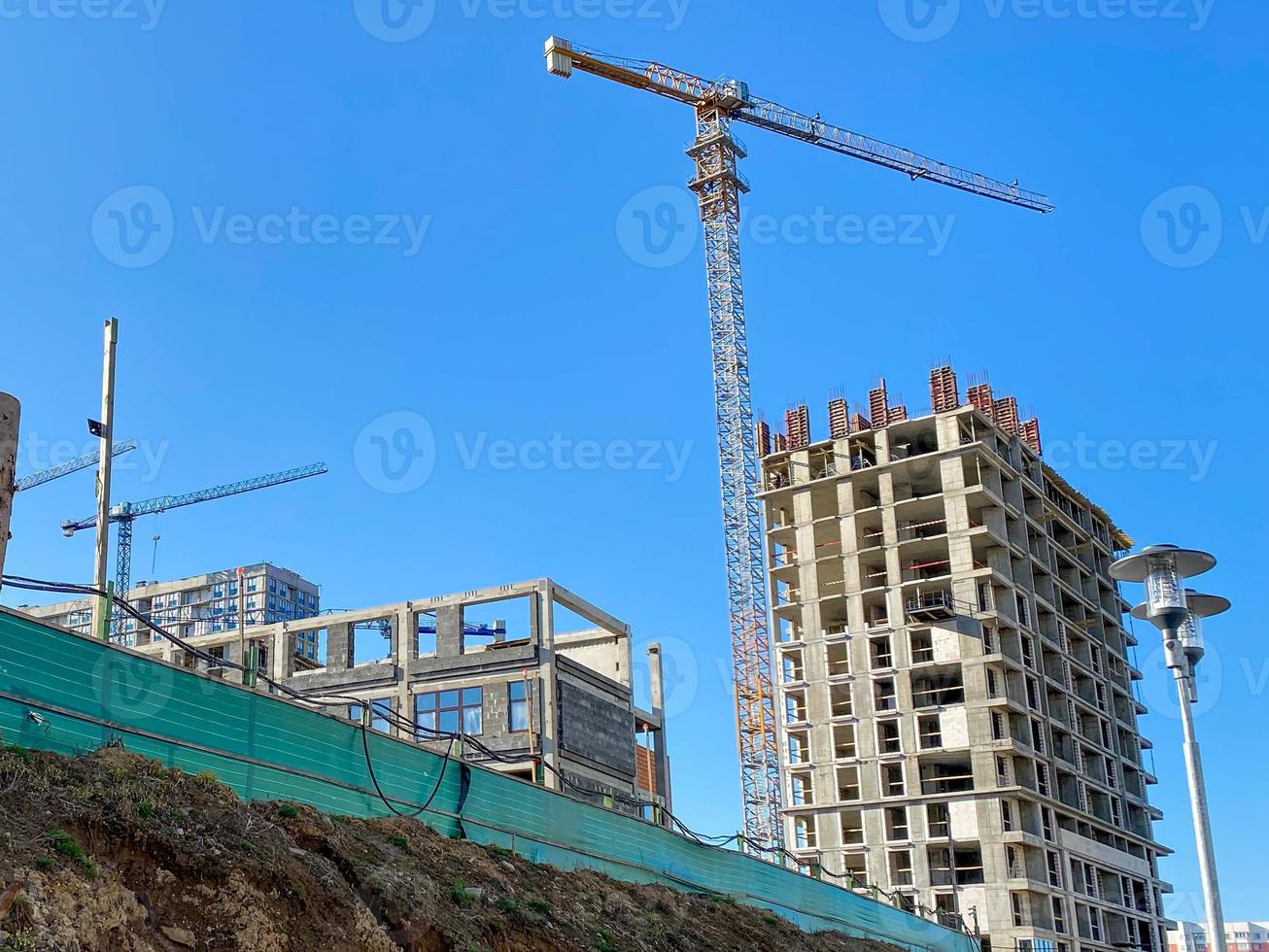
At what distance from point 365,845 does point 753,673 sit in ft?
243

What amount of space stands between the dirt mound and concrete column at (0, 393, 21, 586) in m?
2.70

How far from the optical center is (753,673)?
92.2 m

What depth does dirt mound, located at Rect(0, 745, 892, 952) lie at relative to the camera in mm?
13781

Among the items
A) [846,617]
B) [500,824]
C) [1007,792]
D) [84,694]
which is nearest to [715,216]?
[846,617]

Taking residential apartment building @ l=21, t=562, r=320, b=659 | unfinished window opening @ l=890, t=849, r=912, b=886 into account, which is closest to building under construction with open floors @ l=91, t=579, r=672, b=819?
unfinished window opening @ l=890, t=849, r=912, b=886

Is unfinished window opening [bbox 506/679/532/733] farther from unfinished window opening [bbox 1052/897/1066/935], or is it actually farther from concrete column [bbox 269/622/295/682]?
unfinished window opening [bbox 1052/897/1066/935]

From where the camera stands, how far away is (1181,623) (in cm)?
1944

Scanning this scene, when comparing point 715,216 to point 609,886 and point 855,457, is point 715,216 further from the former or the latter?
point 609,886

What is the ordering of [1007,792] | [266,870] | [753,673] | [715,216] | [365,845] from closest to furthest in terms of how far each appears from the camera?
[266,870] → [365,845] → [1007,792] → [753,673] → [715,216]

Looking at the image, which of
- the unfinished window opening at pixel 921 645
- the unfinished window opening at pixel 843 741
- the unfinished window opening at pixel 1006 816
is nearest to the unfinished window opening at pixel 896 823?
the unfinished window opening at pixel 843 741

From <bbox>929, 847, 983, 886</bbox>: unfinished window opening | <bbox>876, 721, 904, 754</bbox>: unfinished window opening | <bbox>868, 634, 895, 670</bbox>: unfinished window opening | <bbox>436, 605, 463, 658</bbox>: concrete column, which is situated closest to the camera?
<bbox>436, 605, 463, 658</bbox>: concrete column

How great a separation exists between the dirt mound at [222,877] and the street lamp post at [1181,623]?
29.6 feet

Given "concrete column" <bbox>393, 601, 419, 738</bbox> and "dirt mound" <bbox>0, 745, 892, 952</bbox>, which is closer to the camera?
"dirt mound" <bbox>0, 745, 892, 952</bbox>

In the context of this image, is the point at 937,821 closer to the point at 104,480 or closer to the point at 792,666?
the point at 792,666
